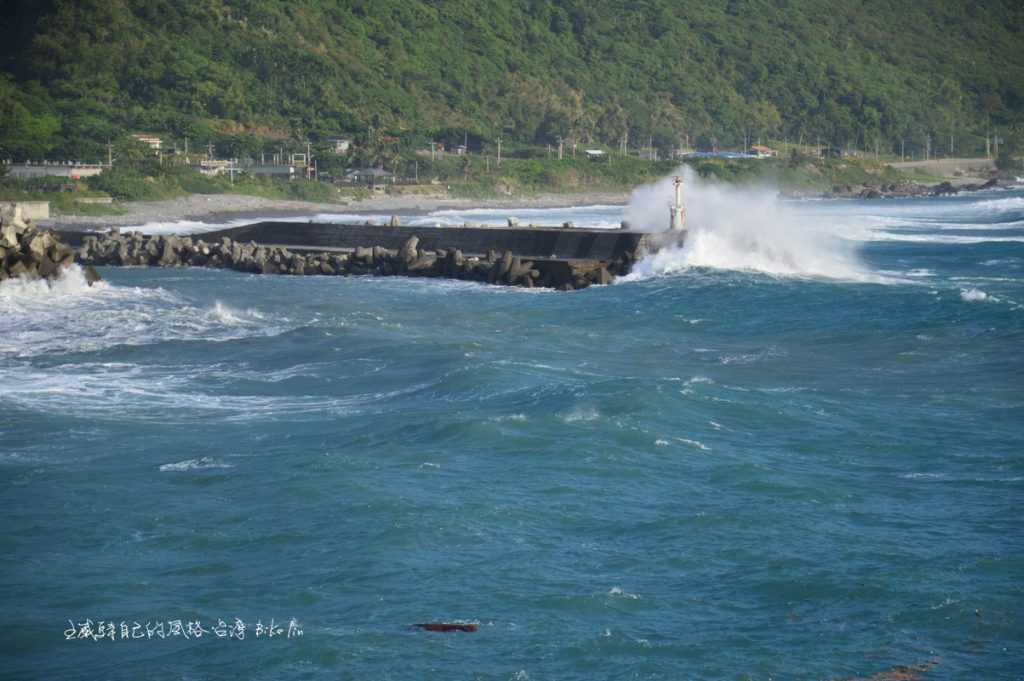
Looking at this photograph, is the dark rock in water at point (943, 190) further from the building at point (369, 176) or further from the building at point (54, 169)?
the building at point (54, 169)

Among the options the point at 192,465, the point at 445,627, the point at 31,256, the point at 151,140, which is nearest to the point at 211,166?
the point at 151,140

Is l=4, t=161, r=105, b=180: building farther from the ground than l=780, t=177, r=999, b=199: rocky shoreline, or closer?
farther from the ground

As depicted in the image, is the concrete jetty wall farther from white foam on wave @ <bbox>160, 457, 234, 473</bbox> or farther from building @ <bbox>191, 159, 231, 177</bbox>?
building @ <bbox>191, 159, 231, 177</bbox>

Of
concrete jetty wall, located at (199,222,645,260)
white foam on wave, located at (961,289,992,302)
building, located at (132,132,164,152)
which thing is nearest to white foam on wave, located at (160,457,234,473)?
white foam on wave, located at (961,289,992,302)

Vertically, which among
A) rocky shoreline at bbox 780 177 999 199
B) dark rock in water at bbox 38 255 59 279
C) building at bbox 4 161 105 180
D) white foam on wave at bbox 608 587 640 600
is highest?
building at bbox 4 161 105 180

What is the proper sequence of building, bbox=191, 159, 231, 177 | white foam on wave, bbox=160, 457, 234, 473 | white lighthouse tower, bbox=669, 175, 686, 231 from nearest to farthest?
white foam on wave, bbox=160, 457, 234, 473
white lighthouse tower, bbox=669, 175, 686, 231
building, bbox=191, 159, 231, 177

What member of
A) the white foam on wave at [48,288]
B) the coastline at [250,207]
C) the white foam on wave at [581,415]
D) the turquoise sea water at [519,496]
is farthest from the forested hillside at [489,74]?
the white foam on wave at [581,415]

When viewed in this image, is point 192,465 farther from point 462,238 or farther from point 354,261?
point 462,238
